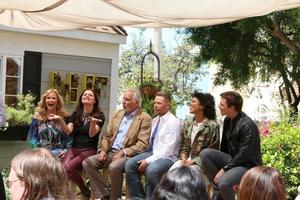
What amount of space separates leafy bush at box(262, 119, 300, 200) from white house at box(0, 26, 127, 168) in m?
3.79

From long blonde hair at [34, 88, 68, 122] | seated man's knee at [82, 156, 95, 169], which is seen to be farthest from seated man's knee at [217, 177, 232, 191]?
long blonde hair at [34, 88, 68, 122]

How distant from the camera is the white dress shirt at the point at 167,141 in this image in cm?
586

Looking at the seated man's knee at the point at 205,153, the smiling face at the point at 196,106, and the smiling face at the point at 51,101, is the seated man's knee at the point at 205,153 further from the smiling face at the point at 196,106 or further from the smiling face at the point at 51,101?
the smiling face at the point at 51,101

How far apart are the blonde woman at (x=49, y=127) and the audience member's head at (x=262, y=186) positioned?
3647 mm

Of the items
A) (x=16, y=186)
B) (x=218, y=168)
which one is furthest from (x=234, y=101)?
(x=16, y=186)

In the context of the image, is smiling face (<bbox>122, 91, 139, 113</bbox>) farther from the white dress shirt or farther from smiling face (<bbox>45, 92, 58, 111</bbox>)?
smiling face (<bbox>45, 92, 58, 111</bbox>)

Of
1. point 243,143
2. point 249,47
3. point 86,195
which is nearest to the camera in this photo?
point 243,143

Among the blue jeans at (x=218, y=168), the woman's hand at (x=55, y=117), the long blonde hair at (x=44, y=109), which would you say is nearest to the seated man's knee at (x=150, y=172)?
the blue jeans at (x=218, y=168)

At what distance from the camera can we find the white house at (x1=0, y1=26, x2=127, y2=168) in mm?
9055

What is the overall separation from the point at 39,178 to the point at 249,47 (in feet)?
33.2

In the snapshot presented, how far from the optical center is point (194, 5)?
13.5 feet

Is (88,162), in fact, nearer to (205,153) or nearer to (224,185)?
(205,153)

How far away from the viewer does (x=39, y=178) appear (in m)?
2.27

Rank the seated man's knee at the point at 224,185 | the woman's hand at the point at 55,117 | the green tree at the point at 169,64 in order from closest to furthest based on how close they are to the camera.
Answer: the seated man's knee at the point at 224,185
the woman's hand at the point at 55,117
the green tree at the point at 169,64
